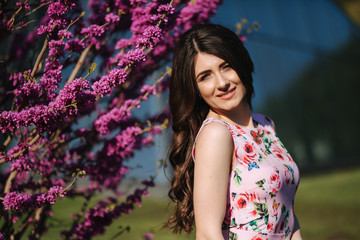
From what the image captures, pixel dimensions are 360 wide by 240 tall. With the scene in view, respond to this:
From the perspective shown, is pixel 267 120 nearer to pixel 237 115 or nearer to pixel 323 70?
pixel 237 115

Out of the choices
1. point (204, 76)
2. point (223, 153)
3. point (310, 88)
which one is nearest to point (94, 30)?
point (204, 76)

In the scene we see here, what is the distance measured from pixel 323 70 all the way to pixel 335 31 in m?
1.64

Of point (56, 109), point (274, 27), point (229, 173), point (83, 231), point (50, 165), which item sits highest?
point (56, 109)

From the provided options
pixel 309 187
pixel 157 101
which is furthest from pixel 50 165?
pixel 309 187

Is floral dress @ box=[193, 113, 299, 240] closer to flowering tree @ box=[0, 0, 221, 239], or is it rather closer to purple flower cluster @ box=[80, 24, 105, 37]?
flowering tree @ box=[0, 0, 221, 239]

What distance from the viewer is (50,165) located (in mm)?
2367

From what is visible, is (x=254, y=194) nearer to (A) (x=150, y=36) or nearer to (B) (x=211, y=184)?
(B) (x=211, y=184)

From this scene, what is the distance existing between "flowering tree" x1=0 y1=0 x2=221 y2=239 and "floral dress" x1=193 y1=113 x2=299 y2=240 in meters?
0.61

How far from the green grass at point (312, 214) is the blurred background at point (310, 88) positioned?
0.03m

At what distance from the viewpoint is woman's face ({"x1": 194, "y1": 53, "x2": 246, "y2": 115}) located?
1.85 meters

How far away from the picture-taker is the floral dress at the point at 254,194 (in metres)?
1.73

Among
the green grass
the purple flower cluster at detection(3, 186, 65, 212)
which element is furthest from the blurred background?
the purple flower cluster at detection(3, 186, 65, 212)

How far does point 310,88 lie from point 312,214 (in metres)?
6.79

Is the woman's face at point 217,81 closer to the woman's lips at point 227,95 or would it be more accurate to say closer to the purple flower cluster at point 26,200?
the woman's lips at point 227,95
